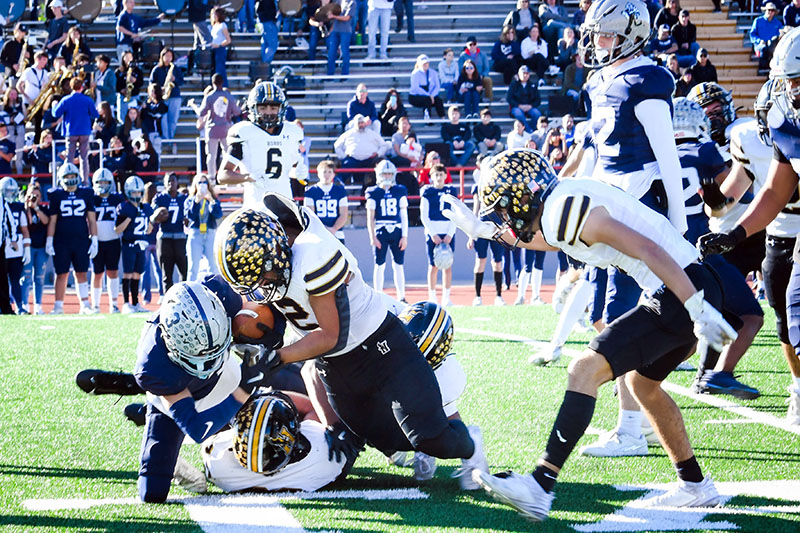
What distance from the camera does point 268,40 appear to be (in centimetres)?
1842

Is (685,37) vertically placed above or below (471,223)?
above

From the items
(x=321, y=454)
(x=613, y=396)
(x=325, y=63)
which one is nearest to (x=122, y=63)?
(x=325, y=63)

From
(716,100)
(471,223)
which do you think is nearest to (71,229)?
(716,100)

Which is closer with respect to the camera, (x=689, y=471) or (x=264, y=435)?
(x=689, y=471)

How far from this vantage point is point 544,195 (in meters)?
3.59

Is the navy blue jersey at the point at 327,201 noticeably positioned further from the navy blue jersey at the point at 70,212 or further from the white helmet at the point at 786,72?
the white helmet at the point at 786,72

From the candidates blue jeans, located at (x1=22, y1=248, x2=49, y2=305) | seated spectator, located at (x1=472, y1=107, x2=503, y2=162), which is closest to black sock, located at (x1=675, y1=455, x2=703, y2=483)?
blue jeans, located at (x1=22, y1=248, x2=49, y2=305)

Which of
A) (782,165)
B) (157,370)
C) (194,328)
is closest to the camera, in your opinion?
(194,328)

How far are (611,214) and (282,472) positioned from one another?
1.67 metres

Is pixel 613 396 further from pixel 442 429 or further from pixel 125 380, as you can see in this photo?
pixel 125 380

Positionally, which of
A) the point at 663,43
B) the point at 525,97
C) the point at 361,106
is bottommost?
the point at 361,106

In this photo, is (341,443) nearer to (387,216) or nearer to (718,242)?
(718,242)

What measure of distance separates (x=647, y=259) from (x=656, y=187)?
1.33m

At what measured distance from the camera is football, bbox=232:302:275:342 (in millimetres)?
4117
